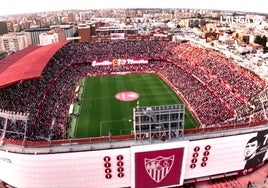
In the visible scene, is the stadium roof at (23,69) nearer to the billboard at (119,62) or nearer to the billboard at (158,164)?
the billboard at (119,62)

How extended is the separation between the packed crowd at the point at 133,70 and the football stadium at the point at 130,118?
21 centimetres

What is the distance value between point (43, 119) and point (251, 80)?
110 feet

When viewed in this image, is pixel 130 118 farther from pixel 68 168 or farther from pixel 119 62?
pixel 119 62

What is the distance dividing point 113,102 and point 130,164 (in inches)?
947

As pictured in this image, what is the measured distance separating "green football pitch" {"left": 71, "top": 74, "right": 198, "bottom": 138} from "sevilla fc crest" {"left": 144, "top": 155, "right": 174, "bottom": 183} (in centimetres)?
1135

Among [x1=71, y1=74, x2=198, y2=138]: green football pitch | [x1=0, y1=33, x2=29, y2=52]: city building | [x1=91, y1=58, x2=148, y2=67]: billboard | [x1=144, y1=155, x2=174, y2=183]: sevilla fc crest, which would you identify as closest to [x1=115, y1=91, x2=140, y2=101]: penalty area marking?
[x1=71, y1=74, x2=198, y2=138]: green football pitch

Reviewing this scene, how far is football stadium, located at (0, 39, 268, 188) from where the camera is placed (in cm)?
2570

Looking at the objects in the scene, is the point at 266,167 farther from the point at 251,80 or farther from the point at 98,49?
the point at 98,49

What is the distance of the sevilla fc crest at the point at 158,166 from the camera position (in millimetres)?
26477

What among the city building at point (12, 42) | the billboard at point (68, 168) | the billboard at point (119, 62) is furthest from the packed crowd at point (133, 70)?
the city building at point (12, 42)

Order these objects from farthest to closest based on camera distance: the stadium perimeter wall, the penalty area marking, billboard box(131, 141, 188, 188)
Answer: the penalty area marking → billboard box(131, 141, 188, 188) → the stadium perimeter wall

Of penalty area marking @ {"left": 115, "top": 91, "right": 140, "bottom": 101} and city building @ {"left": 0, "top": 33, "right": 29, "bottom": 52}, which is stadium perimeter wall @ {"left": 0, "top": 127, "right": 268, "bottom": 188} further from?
city building @ {"left": 0, "top": 33, "right": 29, "bottom": 52}

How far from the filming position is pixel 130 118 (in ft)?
140

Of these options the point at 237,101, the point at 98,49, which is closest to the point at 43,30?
the point at 98,49
